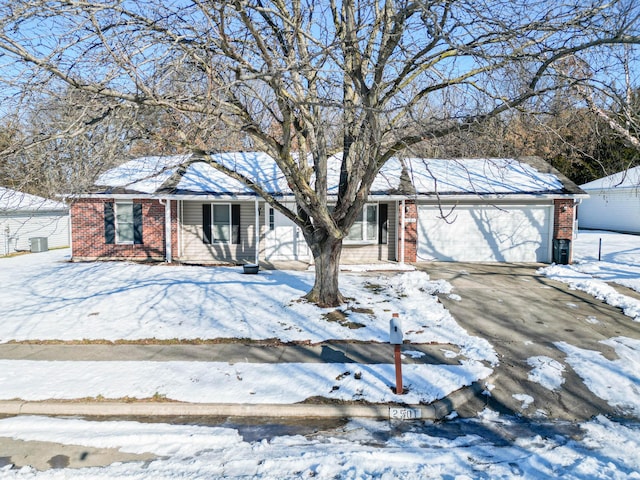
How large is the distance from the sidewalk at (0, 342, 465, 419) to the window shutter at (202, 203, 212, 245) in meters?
9.05

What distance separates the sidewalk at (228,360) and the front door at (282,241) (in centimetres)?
868

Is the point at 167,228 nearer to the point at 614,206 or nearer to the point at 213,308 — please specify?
the point at 213,308

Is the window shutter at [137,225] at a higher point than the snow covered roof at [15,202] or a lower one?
lower

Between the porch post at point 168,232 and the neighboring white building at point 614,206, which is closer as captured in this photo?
the porch post at point 168,232

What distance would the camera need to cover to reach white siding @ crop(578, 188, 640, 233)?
25450mm

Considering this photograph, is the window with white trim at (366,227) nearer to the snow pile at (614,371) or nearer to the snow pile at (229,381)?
the snow pile at (614,371)

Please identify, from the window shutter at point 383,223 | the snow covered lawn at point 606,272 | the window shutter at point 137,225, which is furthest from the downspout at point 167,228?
the snow covered lawn at point 606,272

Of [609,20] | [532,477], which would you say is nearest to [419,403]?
[532,477]

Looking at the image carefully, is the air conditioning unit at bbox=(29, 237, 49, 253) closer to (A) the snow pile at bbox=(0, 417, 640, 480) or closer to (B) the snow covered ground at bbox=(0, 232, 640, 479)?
(B) the snow covered ground at bbox=(0, 232, 640, 479)

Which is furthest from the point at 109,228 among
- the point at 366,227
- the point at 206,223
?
the point at 366,227

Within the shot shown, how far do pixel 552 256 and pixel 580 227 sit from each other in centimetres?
1980

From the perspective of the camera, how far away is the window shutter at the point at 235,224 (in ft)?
51.8

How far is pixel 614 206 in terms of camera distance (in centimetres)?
2739

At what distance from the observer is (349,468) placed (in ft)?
11.9
